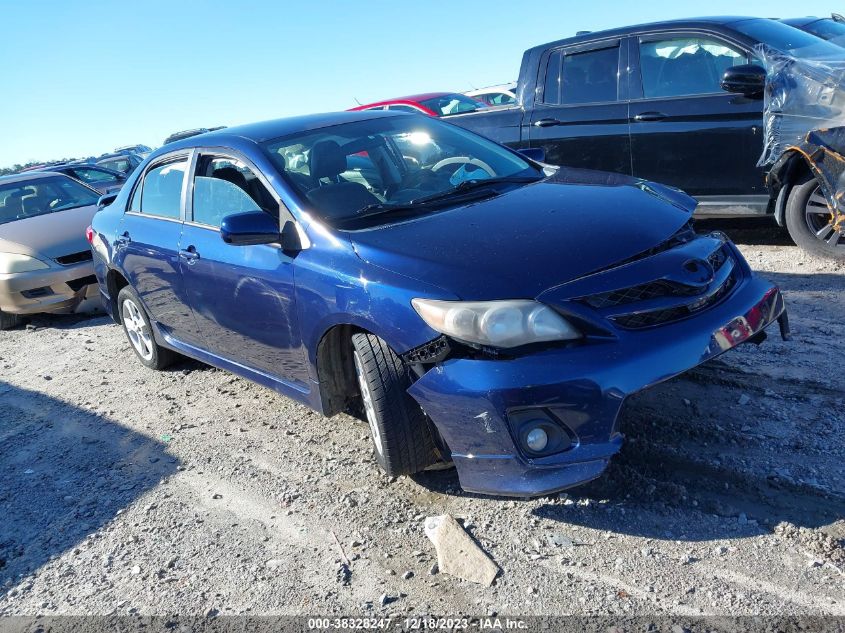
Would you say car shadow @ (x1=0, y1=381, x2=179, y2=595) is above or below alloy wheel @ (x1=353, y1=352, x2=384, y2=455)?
below

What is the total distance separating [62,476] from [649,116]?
5.00 metres

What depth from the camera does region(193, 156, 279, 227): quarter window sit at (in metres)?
3.77

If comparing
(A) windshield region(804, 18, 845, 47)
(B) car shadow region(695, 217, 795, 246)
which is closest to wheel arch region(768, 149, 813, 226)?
(B) car shadow region(695, 217, 795, 246)

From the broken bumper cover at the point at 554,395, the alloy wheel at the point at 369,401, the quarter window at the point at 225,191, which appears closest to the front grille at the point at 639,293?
the broken bumper cover at the point at 554,395

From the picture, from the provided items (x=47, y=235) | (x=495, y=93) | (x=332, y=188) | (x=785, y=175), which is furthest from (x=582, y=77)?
(x=495, y=93)

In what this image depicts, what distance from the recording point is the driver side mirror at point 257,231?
3.38m

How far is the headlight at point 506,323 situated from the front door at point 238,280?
1033 millimetres

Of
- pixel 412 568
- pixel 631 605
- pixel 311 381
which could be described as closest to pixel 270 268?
pixel 311 381

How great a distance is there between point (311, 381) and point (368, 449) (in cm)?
51

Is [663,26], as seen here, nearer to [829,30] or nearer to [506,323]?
[829,30]

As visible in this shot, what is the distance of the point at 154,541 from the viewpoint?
3258mm

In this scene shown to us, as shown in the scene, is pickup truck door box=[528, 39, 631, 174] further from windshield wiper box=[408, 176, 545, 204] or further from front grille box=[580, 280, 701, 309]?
front grille box=[580, 280, 701, 309]

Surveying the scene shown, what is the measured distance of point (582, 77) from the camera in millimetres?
6539

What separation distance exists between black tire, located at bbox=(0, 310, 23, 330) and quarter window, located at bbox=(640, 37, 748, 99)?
262 inches
